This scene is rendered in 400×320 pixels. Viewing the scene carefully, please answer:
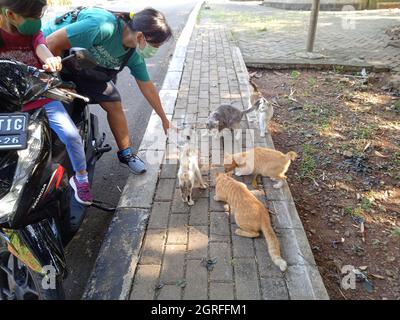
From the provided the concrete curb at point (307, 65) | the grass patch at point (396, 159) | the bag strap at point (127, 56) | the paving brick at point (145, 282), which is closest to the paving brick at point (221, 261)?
the paving brick at point (145, 282)

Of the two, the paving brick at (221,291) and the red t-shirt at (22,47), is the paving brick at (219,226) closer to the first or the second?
the paving brick at (221,291)

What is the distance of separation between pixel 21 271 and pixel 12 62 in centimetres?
124

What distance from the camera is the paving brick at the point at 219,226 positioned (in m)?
2.95

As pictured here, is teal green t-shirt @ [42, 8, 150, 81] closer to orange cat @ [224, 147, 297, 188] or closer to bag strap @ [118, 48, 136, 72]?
bag strap @ [118, 48, 136, 72]

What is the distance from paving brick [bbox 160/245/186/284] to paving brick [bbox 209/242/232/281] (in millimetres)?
229

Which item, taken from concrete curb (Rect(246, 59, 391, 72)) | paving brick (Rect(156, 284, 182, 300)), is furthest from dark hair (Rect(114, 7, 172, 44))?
concrete curb (Rect(246, 59, 391, 72))

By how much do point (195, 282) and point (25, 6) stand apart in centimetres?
210

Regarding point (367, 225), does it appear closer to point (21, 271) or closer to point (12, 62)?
point (21, 271)

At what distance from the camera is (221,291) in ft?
8.08

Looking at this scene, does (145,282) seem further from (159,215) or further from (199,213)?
(199,213)

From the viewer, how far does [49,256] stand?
6.65 ft

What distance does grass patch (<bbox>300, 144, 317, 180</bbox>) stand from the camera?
12.9 ft

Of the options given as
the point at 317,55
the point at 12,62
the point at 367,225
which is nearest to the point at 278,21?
the point at 317,55

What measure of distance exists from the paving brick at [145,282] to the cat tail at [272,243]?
85 centimetres
